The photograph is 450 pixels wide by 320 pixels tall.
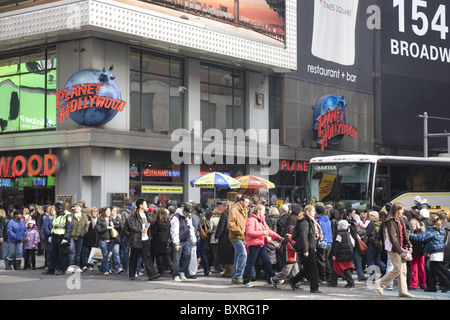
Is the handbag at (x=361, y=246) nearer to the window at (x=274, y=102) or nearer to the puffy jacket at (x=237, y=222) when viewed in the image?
the puffy jacket at (x=237, y=222)

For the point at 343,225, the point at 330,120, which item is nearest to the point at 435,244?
the point at 343,225

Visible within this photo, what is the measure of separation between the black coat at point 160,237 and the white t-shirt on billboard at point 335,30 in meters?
26.7

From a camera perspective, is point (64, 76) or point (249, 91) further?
point (249, 91)

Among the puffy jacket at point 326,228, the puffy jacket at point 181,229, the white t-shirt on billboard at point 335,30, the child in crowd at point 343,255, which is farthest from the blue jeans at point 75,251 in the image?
the white t-shirt on billboard at point 335,30

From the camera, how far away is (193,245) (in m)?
18.1

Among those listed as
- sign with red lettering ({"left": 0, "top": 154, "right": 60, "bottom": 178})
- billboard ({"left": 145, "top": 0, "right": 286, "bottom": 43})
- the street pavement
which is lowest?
the street pavement

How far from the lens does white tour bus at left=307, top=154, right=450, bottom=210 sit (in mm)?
27391

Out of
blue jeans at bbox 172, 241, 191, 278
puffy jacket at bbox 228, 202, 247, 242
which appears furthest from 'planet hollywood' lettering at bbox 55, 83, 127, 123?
puffy jacket at bbox 228, 202, 247, 242

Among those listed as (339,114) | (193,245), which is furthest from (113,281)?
(339,114)

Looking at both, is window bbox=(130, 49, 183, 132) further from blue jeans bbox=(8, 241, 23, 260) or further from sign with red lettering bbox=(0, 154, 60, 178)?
blue jeans bbox=(8, 241, 23, 260)

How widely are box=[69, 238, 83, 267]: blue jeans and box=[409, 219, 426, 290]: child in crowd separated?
844cm

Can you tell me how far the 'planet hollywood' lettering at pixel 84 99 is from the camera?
96.7 feet
